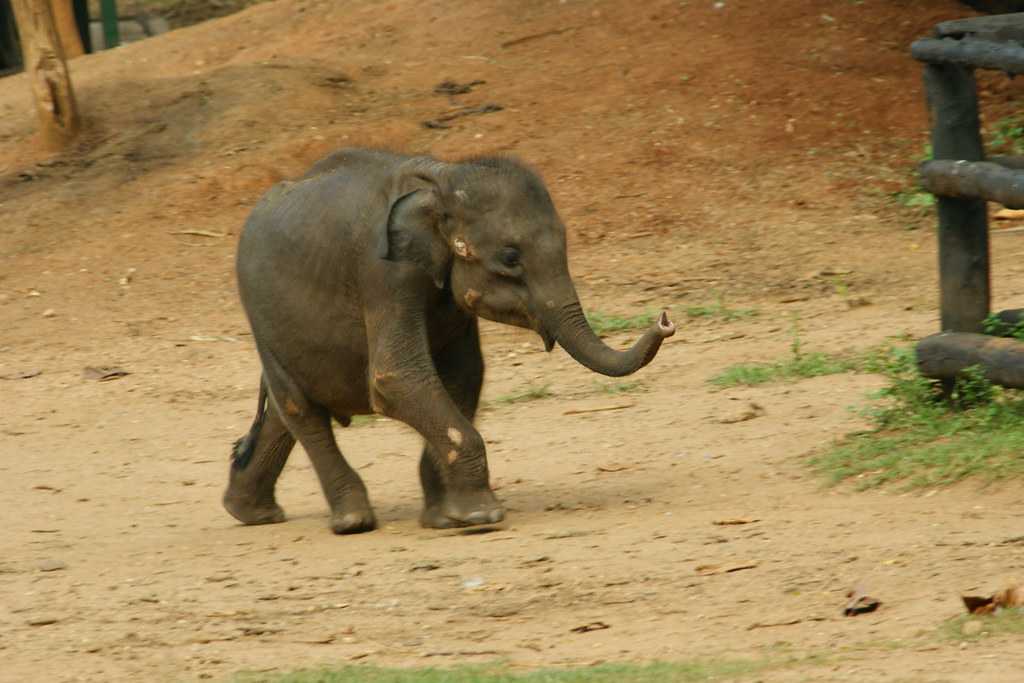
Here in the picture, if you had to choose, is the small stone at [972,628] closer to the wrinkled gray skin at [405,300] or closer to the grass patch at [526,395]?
the wrinkled gray skin at [405,300]

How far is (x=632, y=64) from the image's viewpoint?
15.5 m

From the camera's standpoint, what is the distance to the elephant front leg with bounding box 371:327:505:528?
7.29 m

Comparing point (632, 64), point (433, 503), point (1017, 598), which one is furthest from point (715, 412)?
point (632, 64)

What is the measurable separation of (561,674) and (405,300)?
8.10 ft

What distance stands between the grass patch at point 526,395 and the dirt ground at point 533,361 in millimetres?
75

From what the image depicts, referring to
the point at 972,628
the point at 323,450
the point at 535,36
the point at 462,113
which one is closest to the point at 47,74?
the point at 462,113

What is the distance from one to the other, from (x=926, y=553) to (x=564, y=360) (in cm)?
530

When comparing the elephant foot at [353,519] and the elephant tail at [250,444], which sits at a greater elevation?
the elephant tail at [250,444]

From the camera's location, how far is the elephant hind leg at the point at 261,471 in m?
8.15

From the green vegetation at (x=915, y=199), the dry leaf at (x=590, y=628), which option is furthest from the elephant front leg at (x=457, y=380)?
the green vegetation at (x=915, y=199)

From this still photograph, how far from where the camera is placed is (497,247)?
7141 mm

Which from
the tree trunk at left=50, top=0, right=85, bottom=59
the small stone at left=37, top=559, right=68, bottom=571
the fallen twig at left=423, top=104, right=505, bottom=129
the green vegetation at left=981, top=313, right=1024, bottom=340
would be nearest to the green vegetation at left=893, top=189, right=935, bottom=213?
the fallen twig at left=423, top=104, right=505, bottom=129

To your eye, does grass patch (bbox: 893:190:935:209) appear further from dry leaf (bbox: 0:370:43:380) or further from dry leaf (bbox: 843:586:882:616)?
dry leaf (bbox: 843:586:882:616)

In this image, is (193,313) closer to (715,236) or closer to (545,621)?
(715,236)
